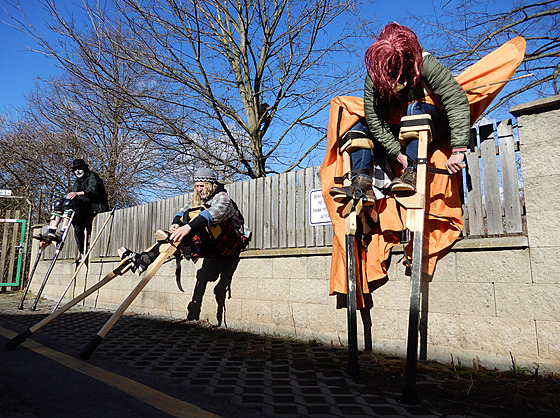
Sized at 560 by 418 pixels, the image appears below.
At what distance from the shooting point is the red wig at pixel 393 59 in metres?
3.18

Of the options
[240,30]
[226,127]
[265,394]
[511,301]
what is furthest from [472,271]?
[240,30]

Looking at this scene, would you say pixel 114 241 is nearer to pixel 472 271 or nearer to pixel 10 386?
pixel 10 386

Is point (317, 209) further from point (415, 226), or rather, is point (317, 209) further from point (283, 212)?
point (415, 226)

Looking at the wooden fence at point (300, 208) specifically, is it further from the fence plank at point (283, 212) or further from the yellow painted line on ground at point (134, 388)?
the yellow painted line on ground at point (134, 388)

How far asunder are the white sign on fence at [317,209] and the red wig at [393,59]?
167 centimetres

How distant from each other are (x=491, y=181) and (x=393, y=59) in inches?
54.7

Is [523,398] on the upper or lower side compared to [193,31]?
lower

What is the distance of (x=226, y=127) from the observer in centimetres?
960

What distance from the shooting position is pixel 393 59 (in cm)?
322

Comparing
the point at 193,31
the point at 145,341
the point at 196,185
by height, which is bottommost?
the point at 145,341

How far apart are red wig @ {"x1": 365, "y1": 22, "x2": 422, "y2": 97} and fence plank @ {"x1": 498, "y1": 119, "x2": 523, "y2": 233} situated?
0.97 m

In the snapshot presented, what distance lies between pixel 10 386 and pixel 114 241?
6.36 metres

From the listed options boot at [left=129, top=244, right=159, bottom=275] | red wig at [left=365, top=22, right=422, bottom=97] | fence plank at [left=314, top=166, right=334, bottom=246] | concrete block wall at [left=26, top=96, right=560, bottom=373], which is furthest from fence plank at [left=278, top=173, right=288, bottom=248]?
red wig at [left=365, top=22, right=422, bottom=97]

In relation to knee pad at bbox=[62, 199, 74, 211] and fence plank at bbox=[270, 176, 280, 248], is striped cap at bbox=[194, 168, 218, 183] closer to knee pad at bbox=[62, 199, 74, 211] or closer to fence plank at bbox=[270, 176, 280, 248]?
fence plank at bbox=[270, 176, 280, 248]
